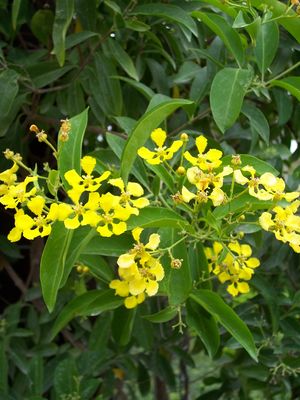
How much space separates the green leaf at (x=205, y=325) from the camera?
1.14 m

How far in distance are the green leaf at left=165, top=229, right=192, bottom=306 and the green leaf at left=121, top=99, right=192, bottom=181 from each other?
14 centimetres

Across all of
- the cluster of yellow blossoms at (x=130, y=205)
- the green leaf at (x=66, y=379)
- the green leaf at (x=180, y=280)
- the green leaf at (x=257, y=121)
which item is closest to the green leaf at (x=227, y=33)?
the green leaf at (x=257, y=121)

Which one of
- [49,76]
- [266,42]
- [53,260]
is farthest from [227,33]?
Result: [53,260]

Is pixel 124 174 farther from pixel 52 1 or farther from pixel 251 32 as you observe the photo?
pixel 52 1

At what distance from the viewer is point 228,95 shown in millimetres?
1148

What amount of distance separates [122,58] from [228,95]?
365 millimetres

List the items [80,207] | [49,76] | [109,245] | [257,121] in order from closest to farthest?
[80,207] < [109,245] < [257,121] < [49,76]

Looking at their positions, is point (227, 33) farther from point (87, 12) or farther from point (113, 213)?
point (113, 213)

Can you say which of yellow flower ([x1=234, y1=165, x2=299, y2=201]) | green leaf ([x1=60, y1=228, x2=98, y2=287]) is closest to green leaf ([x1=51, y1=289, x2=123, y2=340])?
green leaf ([x1=60, y1=228, x2=98, y2=287])

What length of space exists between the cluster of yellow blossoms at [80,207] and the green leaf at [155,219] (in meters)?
0.02

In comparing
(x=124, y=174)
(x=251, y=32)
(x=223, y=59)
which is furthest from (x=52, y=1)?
(x=124, y=174)

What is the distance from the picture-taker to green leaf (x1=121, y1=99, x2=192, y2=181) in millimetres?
996

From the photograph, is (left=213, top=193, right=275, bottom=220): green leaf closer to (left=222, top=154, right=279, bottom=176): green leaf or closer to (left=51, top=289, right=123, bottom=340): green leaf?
(left=222, top=154, right=279, bottom=176): green leaf

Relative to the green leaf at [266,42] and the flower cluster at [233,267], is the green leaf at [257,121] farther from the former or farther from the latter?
the flower cluster at [233,267]
